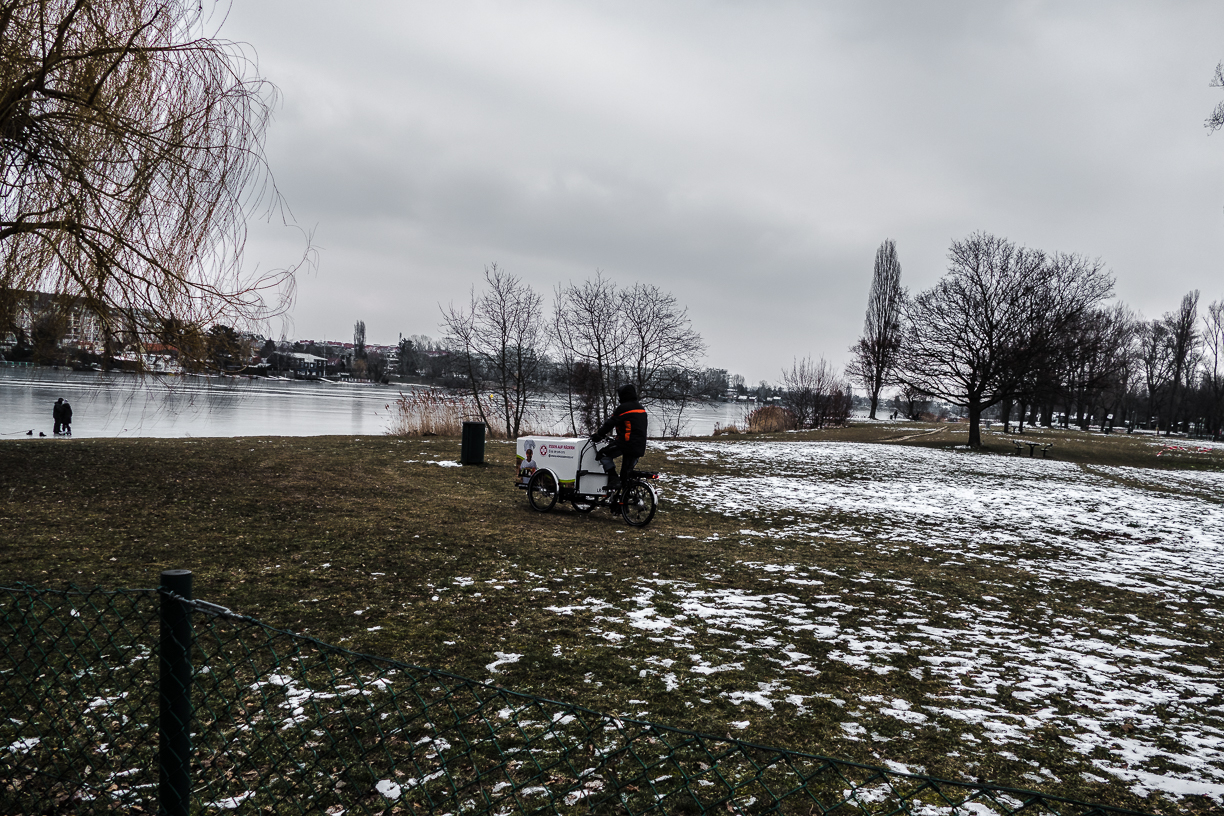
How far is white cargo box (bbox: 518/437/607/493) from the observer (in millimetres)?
9461

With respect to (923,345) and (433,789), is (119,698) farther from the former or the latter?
(923,345)

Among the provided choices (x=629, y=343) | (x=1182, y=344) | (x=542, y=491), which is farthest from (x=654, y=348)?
(x=1182, y=344)

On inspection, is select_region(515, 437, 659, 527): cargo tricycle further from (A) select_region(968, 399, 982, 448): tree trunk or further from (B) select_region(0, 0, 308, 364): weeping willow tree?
(A) select_region(968, 399, 982, 448): tree trunk

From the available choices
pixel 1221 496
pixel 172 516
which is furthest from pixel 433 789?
pixel 1221 496

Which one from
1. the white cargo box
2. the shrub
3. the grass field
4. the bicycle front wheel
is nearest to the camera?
the grass field

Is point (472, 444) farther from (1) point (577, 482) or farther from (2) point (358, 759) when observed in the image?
(2) point (358, 759)

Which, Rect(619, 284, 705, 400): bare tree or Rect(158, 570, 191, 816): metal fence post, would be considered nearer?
Rect(158, 570, 191, 816): metal fence post

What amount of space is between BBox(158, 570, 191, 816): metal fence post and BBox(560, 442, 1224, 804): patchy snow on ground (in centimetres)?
257

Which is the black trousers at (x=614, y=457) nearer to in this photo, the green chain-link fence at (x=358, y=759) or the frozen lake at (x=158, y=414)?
the frozen lake at (x=158, y=414)

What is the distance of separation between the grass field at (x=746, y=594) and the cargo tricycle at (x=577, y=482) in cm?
31

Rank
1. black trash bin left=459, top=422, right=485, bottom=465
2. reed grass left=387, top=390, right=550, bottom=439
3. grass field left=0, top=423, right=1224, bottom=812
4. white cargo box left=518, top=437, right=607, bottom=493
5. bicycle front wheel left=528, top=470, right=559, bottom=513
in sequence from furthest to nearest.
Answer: reed grass left=387, top=390, right=550, bottom=439, black trash bin left=459, top=422, right=485, bottom=465, bicycle front wheel left=528, top=470, right=559, bottom=513, white cargo box left=518, top=437, right=607, bottom=493, grass field left=0, top=423, right=1224, bottom=812

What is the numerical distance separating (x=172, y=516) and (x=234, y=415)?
23650mm

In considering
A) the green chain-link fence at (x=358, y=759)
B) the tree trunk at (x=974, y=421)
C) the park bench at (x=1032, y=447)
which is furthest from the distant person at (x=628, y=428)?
the tree trunk at (x=974, y=421)

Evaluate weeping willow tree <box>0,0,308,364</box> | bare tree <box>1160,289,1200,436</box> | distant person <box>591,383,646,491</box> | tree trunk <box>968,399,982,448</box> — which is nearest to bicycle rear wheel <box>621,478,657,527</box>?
distant person <box>591,383,646,491</box>
